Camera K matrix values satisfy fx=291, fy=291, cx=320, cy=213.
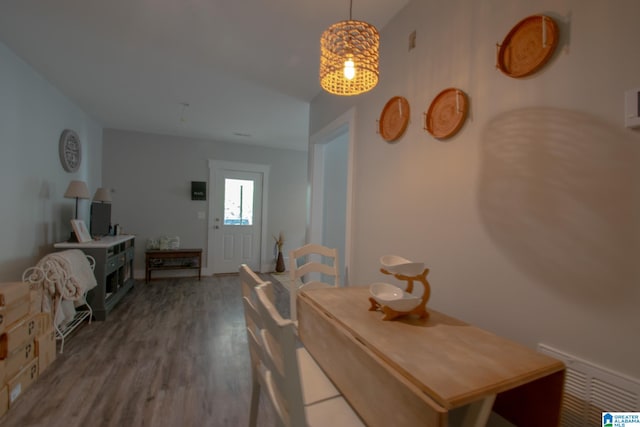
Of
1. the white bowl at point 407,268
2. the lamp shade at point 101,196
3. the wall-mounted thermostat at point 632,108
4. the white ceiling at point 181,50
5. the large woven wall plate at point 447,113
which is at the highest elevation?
the white ceiling at point 181,50

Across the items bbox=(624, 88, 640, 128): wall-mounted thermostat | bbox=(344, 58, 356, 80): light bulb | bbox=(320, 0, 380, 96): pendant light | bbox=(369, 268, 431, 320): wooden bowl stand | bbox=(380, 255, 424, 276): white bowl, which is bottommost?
bbox=(369, 268, 431, 320): wooden bowl stand

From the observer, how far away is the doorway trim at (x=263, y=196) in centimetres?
527

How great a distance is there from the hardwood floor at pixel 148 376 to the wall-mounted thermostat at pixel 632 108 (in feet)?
6.67

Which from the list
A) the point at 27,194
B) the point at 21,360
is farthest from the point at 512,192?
the point at 27,194

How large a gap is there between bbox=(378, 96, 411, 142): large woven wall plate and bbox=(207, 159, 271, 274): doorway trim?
392cm

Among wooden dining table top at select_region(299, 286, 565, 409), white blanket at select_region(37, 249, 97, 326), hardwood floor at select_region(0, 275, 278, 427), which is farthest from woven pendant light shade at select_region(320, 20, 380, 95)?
white blanket at select_region(37, 249, 97, 326)

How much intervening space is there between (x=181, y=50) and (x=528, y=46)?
2411mm

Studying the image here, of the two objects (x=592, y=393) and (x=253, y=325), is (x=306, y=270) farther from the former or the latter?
→ (x=592, y=393)

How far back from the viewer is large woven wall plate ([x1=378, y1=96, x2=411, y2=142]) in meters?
1.80

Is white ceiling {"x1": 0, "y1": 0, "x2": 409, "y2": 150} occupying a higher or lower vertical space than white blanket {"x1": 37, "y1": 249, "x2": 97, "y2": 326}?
higher

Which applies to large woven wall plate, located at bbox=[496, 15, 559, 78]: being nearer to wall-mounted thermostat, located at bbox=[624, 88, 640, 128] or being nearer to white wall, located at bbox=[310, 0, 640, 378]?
white wall, located at bbox=[310, 0, 640, 378]

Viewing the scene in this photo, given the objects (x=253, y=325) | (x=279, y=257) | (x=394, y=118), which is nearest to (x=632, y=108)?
(x=394, y=118)

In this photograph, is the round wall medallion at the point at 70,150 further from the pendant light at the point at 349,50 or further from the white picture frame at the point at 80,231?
the pendant light at the point at 349,50

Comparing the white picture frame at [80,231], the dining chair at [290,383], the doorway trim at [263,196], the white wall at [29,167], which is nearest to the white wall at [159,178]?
the doorway trim at [263,196]
